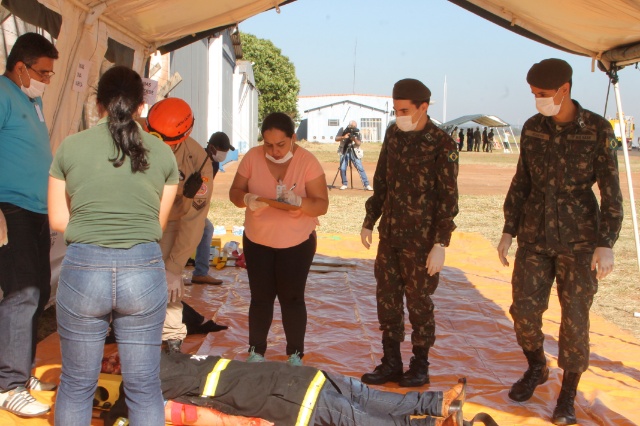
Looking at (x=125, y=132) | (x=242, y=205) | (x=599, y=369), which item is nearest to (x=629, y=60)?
(x=599, y=369)

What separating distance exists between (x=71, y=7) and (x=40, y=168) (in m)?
1.62

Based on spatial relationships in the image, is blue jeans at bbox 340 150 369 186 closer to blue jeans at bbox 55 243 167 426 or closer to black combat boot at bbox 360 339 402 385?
black combat boot at bbox 360 339 402 385

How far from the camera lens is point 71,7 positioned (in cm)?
457

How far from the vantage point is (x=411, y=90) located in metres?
3.76

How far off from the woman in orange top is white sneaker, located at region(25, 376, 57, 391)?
3.55 ft

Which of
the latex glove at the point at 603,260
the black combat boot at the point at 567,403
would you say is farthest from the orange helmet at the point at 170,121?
the black combat boot at the point at 567,403

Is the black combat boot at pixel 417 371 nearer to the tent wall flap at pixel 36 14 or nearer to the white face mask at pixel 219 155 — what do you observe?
the white face mask at pixel 219 155

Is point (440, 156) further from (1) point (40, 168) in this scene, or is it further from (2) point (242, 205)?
(1) point (40, 168)

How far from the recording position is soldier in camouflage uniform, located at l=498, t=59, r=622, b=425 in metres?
3.45

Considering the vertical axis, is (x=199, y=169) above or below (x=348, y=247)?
above

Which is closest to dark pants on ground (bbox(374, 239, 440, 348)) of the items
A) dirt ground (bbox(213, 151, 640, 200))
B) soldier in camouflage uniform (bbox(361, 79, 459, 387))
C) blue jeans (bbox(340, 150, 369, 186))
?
soldier in camouflage uniform (bbox(361, 79, 459, 387))

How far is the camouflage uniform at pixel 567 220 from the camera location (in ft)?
11.3

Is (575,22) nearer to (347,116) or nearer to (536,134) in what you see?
(536,134)

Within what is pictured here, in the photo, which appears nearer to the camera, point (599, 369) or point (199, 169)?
point (199, 169)
